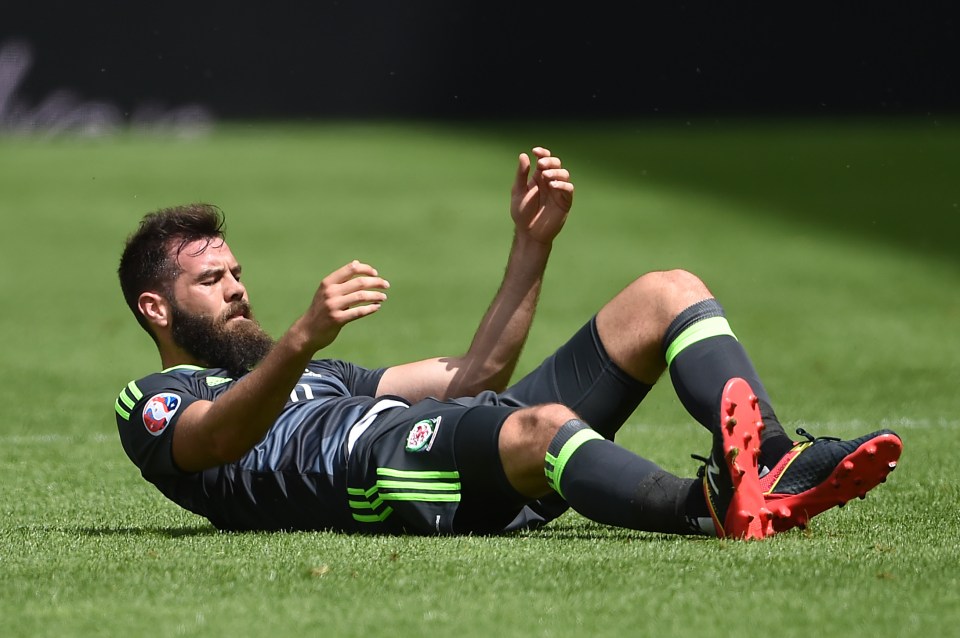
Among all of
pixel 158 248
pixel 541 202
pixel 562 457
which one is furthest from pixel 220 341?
pixel 562 457

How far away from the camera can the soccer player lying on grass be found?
337 centimetres

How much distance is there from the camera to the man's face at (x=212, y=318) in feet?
13.2

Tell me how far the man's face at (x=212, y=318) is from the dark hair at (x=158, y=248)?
3 cm

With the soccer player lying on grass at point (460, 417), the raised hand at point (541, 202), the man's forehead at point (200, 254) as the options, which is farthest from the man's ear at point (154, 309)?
the raised hand at point (541, 202)

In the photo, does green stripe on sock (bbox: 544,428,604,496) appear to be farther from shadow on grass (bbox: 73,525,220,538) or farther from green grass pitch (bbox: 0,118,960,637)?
shadow on grass (bbox: 73,525,220,538)

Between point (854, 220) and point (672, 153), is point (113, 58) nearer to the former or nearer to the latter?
point (672, 153)

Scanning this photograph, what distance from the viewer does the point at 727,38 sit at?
19.1 m

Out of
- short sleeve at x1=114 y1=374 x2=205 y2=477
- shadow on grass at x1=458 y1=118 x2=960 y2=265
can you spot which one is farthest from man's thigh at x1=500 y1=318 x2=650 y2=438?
shadow on grass at x1=458 y1=118 x2=960 y2=265

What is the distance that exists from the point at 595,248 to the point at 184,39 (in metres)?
9.28

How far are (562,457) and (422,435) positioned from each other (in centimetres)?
38

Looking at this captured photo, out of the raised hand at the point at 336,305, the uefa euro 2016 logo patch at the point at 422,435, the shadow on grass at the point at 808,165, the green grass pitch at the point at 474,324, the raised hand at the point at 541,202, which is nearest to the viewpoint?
the green grass pitch at the point at 474,324

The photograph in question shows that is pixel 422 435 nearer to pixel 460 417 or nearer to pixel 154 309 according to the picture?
pixel 460 417

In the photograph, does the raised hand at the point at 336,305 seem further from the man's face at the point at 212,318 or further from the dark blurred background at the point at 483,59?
the dark blurred background at the point at 483,59

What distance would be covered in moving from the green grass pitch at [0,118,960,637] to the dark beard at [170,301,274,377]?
44cm
